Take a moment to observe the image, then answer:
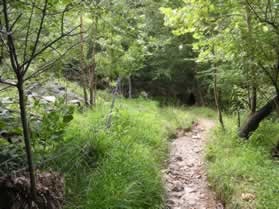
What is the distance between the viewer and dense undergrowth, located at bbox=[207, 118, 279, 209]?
2970 mm

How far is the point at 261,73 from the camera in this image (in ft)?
13.8

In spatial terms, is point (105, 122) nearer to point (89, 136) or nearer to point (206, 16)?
point (89, 136)

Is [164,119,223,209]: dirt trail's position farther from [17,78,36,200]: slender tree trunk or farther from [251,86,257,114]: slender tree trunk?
[17,78,36,200]: slender tree trunk

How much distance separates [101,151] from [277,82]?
9.23 ft

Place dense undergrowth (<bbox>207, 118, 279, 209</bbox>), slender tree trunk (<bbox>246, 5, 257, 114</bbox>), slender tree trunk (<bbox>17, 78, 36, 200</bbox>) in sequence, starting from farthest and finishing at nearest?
slender tree trunk (<bbox>246, 5, 257, 114</bbox>), dense undergrowth (<bbox>207, 118, 279, 209</bbox>), slender tree trunk (<bbox>17, 78, 36, 200</bbox>)

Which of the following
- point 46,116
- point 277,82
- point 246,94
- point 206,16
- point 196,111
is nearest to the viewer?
point 46,116

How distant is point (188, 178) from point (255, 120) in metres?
1.73

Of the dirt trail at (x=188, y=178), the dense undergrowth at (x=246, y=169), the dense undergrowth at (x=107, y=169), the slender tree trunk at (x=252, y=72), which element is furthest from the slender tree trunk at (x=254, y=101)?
the dense undergrowth at (x=107, y=169)

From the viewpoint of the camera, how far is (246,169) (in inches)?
142

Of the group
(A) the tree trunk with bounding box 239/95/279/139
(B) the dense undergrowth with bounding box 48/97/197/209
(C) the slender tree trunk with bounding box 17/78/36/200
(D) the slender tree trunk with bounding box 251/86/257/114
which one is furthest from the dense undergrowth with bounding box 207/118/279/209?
(C) the slender tree trunk with bounding box 17/78/36/200

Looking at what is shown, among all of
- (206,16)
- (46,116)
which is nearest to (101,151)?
(46,116)

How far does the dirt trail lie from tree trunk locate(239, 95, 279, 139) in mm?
881

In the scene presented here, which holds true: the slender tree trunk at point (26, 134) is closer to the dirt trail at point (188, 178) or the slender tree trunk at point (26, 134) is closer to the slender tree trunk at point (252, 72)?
the dirt trail at point (188, 178)

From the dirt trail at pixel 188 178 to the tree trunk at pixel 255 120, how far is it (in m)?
0.88
